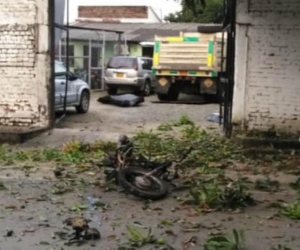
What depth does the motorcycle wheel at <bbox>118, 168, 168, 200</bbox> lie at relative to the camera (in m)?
8.62

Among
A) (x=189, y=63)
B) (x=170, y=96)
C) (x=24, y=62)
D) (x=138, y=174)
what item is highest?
(x=24, y=62)

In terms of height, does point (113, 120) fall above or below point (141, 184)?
below

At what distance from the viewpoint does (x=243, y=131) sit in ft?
43.8

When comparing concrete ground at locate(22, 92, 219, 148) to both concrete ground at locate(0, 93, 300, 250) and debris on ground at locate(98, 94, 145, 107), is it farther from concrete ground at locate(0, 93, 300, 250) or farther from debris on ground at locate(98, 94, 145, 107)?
concrete ground at locate(0, 93, 300, 250)

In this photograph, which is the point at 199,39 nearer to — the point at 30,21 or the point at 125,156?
the point at 30,21

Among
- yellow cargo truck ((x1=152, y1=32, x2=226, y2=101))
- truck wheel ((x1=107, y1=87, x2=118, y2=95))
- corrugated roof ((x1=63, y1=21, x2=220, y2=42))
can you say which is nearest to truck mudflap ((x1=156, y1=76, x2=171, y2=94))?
yellow cargo truck ((x1=152, y1=32, x2=226, y2=101))

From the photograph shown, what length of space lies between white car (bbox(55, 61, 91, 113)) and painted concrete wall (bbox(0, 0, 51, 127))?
2.19 meters

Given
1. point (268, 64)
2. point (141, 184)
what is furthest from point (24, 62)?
point (141, 184)

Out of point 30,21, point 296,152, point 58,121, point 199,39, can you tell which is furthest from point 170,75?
point 296,152

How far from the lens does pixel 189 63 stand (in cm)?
2495

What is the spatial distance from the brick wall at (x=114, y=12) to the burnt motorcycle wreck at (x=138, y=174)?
41.1 m

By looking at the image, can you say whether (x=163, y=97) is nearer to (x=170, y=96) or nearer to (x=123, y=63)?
(x=170, y=96)

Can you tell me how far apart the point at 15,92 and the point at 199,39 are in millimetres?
11860

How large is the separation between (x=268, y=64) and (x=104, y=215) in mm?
6381
